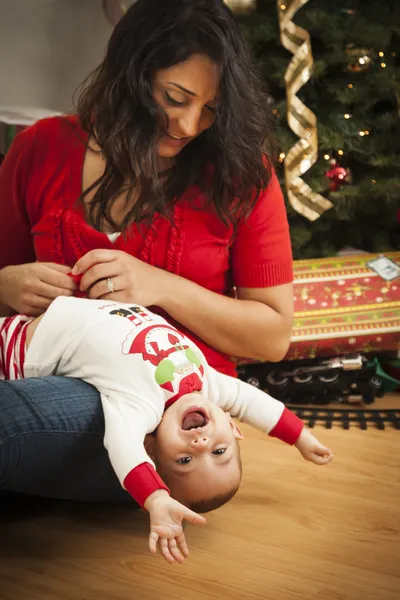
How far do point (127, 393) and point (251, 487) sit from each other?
566 millimetres

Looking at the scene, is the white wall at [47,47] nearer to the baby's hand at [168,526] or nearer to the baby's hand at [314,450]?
the baby's hand at [314,450]

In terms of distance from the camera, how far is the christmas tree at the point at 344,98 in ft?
9.66

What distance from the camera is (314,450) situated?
5.24 ft

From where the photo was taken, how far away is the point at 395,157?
3.03 m

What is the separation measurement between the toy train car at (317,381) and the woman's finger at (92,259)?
1229 millimetres

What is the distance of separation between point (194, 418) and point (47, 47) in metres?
2.46

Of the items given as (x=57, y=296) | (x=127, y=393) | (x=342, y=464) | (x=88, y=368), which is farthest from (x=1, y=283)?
(x=342, y=464)

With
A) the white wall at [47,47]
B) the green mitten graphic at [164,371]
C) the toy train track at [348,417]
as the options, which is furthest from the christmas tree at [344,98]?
the green mitten graphic at [164,371]

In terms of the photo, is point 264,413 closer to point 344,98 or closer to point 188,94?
point 188,94

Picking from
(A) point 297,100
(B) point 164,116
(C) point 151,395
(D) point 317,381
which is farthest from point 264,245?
(A) point 297,100

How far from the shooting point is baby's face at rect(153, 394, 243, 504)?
4.66 ft

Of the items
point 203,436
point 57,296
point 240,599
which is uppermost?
point 57,296

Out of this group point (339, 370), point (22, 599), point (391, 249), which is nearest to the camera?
point (22, 599)

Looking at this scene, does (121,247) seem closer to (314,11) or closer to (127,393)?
(127,393)
